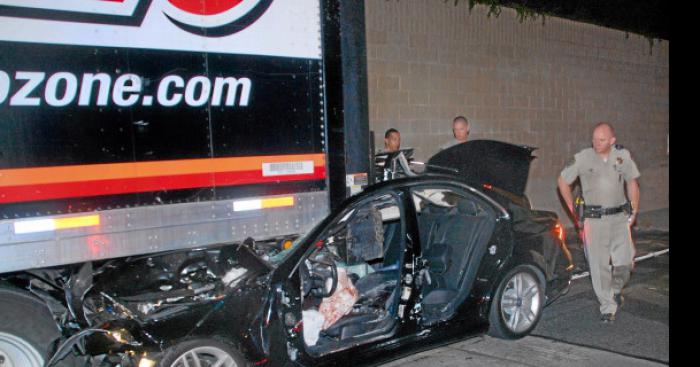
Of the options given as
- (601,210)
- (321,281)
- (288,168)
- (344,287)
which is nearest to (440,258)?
(344,287)

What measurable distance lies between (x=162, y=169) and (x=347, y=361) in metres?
1.92

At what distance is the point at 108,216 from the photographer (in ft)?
15.1

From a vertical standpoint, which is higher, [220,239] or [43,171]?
[43,171]

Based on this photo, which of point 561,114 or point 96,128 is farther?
point 561,114

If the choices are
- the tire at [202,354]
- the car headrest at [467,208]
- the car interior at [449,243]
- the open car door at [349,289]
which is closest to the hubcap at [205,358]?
the tire at [202,354]

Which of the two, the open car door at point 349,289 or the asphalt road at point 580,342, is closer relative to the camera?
the open car door at point 349,289

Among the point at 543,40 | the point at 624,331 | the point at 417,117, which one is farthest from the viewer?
the point at 543,40

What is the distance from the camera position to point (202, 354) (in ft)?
14.0

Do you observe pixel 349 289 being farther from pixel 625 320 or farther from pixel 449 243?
pixel 625 320

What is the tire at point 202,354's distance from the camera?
410cm

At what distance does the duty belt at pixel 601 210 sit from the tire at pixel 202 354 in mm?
3963

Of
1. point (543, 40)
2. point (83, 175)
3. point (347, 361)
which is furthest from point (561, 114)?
point (83, 175)

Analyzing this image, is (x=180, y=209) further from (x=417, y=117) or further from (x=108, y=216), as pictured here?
(x=417, y=117)

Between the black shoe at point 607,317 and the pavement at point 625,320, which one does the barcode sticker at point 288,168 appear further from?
the black shoe at point 607,317
